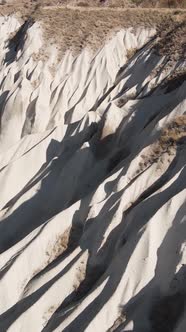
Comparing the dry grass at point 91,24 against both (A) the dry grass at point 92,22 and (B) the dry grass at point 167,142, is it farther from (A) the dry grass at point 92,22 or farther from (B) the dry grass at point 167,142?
(B) the dry grass at point 167,142

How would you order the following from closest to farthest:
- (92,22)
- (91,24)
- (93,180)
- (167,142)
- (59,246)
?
(59,246)
(167,142)
(93,180)
(91,24)
(92,22)

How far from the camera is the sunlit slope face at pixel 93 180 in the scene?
14.5 m

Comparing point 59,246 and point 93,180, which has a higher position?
point 59,246

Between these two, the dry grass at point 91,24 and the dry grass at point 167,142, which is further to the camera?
the dry grass at point 91,24

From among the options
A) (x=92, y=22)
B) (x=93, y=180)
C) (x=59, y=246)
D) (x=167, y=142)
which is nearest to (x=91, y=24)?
(x=92, y=22)

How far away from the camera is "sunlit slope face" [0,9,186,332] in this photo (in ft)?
47.7

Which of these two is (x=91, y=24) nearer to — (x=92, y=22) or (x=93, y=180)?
(x=92, y=22)

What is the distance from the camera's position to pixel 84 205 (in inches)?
722

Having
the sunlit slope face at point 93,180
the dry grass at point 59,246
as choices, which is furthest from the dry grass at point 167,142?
the dry grass at point 59,246

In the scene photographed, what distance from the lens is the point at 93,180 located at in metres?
21.4

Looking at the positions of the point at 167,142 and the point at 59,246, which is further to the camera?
the point at 167,142

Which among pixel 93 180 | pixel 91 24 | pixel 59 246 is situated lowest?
pixel 93 180

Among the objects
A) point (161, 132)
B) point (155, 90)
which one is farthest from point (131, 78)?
point (161, 132)

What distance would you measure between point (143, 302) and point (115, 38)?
20.0 meters
